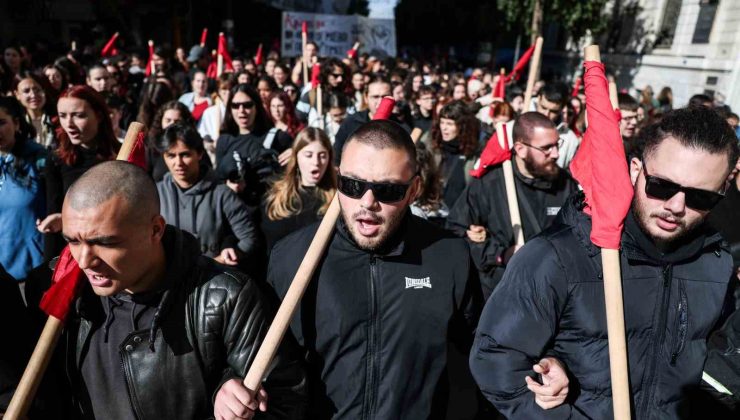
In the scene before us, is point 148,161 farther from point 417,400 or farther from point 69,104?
point 417,400

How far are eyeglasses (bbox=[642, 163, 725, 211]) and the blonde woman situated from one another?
7.12 ft

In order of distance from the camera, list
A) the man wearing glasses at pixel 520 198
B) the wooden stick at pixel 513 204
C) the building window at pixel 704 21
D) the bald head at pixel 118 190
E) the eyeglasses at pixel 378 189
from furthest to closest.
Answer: the building window at pixel 704 21 → the man wearing glasses at pixel 520 198 → the wooden stick at pixel 513 204 → the eyeglasses at pixel 378 189 → the bald head at pixel 118 190

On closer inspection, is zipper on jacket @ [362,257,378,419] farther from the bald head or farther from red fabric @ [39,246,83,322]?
red fabric @ [39,246,83,322]

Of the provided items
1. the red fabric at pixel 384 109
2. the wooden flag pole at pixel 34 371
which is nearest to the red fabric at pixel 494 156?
the red fabric at pixel 384 109

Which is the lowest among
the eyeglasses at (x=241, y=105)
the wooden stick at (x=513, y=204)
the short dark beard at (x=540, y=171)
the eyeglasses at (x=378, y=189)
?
the wooden stick at (x=513, y=204)

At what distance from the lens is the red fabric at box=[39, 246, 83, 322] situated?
1831 millimetres

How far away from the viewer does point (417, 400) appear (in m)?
2.15

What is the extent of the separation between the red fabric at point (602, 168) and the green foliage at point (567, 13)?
1856 cm

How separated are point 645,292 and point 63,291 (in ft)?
6.68

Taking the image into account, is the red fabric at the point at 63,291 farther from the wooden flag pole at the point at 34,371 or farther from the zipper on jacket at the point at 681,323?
the zipper on jacket at the point at 681,323

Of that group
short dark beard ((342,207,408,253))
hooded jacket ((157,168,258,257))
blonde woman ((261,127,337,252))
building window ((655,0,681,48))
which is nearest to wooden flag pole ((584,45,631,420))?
short dark beard ((342,207,408,253))

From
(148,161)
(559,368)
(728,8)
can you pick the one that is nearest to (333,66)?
(148,161)

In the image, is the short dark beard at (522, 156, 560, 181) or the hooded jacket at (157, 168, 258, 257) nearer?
the hooded jacket at (157, 168, 258, 257)

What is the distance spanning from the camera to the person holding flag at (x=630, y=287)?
5.75ft
